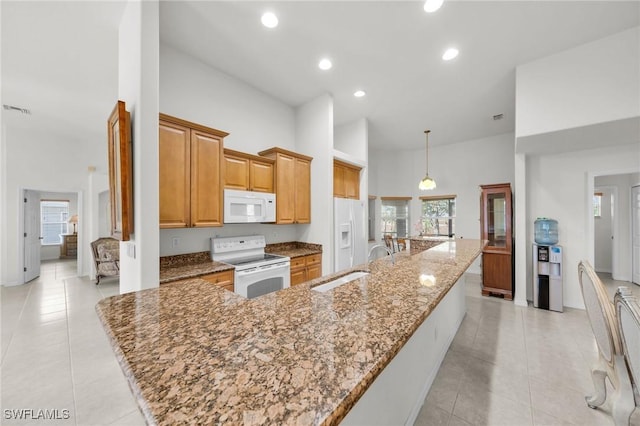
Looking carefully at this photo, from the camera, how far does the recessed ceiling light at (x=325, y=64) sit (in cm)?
300

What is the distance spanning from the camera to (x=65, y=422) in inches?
68.5

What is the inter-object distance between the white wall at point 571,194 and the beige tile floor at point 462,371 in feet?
2.73

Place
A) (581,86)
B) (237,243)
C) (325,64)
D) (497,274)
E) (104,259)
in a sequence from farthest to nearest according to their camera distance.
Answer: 1. (104,259)
2. (497,274)
3. (237,243)
4. (325,64)
5. (581,86)

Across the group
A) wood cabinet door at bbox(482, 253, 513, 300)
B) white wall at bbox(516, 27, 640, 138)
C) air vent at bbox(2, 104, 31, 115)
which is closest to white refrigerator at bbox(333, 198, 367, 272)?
wood cabinet door at bbox(482, 253, 513, 300)

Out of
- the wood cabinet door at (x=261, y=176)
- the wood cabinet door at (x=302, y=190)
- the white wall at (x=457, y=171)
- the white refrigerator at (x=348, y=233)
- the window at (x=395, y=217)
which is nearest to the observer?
the wood cabinet door at (x=261, y=176)

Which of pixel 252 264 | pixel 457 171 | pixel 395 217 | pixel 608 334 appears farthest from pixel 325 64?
pixel 395 217

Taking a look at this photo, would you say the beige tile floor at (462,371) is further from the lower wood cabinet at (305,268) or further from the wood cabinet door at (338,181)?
the wood cabinet door at (338,181)

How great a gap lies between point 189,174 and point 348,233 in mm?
2615

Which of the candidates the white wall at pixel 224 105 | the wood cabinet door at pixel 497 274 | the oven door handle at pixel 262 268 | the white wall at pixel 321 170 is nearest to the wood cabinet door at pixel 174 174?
the white wall at pixel 224 105

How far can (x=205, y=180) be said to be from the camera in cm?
268

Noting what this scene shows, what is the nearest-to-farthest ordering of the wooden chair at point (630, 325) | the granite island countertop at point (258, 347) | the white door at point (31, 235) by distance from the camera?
the granite island countertop at point (258, 347), the wooden chair at point (630, 325), the white door at point (31, 235)

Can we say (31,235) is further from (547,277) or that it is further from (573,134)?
(547,277)

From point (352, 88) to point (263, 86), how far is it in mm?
1350

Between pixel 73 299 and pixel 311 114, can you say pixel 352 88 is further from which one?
pixel 73 299
